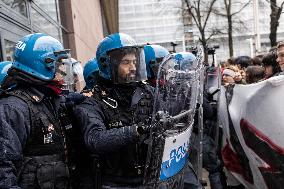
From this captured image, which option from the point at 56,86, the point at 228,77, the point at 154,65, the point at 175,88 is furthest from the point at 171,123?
the point at 228,77

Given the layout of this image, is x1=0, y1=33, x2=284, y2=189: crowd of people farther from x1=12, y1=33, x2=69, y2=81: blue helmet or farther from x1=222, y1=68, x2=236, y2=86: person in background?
x1=222, y1=68, x2=236, y2=86: person in background

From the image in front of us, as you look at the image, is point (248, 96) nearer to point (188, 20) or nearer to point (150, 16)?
point (188, 20)

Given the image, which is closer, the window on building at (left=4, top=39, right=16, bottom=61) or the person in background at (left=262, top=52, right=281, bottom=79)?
the person in background at (left=262, top=52, right=281, bottom=79)

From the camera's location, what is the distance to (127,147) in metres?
2.57

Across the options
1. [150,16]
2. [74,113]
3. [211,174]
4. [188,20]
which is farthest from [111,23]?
[74,113]

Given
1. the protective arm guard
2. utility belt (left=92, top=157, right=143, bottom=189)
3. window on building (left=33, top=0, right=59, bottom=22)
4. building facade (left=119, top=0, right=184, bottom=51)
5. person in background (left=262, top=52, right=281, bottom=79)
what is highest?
building facade (left=119, top=0, right=184, bottom=51)

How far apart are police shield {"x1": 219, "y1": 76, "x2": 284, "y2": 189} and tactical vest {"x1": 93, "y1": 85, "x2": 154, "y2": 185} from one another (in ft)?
3.14

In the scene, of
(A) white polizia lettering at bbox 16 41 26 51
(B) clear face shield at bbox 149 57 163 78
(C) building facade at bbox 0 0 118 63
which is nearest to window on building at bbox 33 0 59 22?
(C) building facade at bbox 0 0 118 63

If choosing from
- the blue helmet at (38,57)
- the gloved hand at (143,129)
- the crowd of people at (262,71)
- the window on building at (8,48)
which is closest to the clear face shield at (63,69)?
the blue helmet at (38,57)

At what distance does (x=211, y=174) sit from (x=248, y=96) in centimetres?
165

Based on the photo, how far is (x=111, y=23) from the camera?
2852cm

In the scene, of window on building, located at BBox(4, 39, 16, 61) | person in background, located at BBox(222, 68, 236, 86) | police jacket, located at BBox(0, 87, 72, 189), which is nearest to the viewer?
police jacket, located at BBox(0, 87, 72, 189)

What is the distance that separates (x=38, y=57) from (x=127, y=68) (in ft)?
1.75

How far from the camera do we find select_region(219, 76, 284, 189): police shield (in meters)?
3.07
